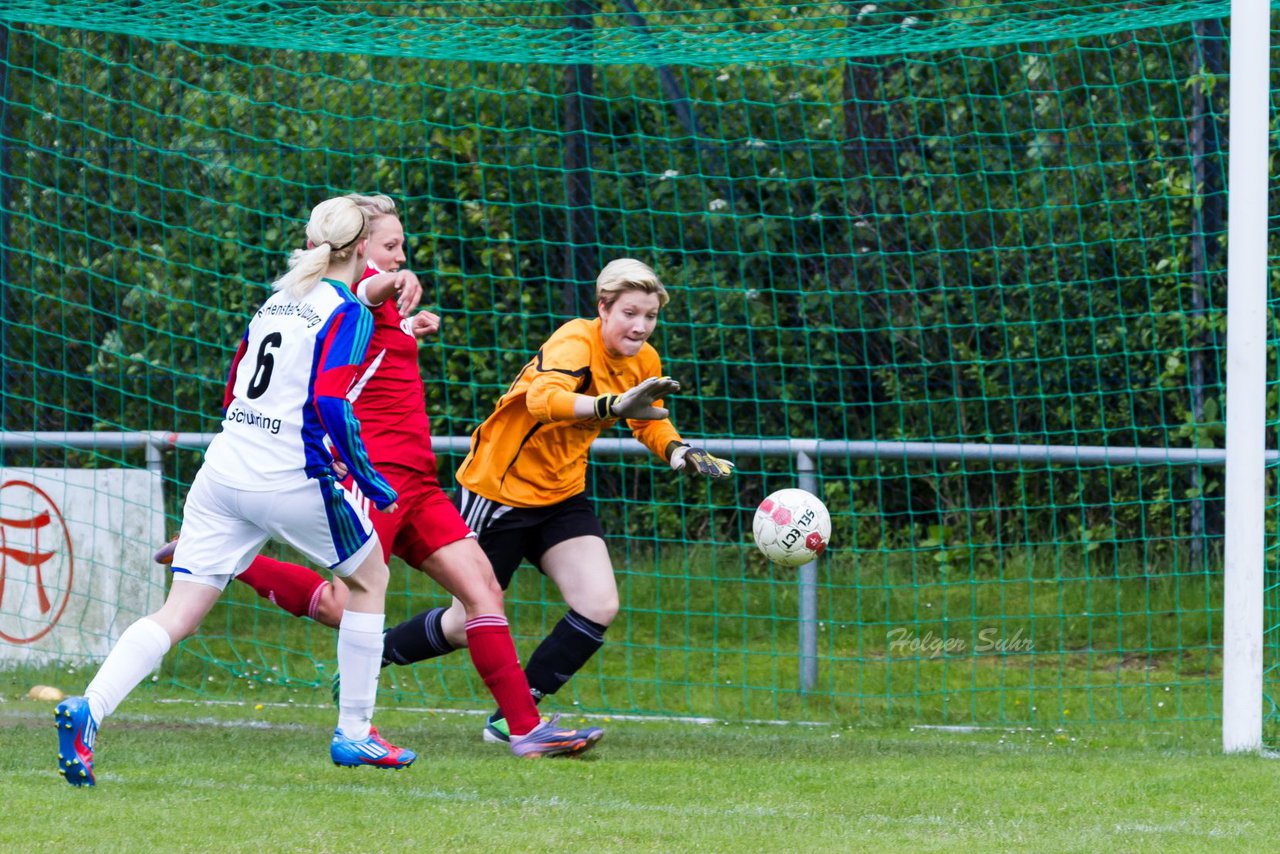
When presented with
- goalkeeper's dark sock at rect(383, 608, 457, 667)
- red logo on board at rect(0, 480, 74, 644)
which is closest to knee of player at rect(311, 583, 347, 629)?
goalkeeper's dark sock at rect(383, 608, 457, 667)

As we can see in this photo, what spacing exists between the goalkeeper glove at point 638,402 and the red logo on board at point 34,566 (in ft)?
11.6

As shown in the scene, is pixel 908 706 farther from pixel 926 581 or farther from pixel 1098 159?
pixel 1098 159

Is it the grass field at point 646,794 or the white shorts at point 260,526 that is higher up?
the white shorts at point 260,526

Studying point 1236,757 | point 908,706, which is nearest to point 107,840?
point 1236,757

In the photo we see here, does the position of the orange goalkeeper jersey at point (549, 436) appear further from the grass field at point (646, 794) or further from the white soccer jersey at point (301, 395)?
the white soccer jersey at point (301, 395)

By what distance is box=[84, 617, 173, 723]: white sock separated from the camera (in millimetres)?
4465

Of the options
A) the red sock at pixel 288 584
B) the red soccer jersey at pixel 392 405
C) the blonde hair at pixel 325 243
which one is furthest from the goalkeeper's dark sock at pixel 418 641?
the blonde hair at pixel 325 243

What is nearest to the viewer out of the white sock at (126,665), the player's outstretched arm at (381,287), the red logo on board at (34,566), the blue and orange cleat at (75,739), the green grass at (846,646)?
the blue and orange cleat at (75,739)

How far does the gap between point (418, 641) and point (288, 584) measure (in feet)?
1.69

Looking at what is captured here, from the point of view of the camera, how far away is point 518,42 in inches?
311

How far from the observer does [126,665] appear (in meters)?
4.52

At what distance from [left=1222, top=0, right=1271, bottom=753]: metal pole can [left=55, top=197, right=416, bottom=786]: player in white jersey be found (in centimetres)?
291

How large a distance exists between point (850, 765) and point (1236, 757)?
1.34m

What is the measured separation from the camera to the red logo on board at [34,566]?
768 centimetres
